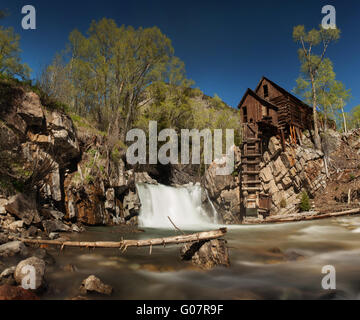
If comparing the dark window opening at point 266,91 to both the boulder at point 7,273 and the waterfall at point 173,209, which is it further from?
the boulder at point 7,273

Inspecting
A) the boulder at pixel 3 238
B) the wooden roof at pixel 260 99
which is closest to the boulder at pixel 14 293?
the boulder at pixel 3 238

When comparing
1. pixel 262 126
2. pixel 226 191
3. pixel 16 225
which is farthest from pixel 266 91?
pixel 16 225

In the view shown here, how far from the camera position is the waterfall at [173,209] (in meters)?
18.3

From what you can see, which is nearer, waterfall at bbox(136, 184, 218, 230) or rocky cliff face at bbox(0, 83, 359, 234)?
rocky cliff face at bbox(0, 83, 359, 234)

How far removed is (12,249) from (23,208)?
3.14 m

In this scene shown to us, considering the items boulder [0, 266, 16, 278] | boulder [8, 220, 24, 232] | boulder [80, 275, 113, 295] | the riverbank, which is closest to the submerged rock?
the riverbank

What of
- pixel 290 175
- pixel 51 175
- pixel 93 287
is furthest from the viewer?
pixel 290 175

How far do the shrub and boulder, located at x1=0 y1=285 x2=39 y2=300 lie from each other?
20.9m

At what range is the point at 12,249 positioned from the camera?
6.23m

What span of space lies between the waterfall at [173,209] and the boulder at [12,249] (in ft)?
Answer: 36.0

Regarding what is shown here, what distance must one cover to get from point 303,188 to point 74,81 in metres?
27.6

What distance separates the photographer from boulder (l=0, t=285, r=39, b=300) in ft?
12.5

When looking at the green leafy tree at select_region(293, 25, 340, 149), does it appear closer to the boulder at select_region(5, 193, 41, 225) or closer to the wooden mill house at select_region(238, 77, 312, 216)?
the wooden mill house at select_region(238, 77, 312, 216)

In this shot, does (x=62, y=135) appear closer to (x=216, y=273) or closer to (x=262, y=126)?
(x=216, y=273)
